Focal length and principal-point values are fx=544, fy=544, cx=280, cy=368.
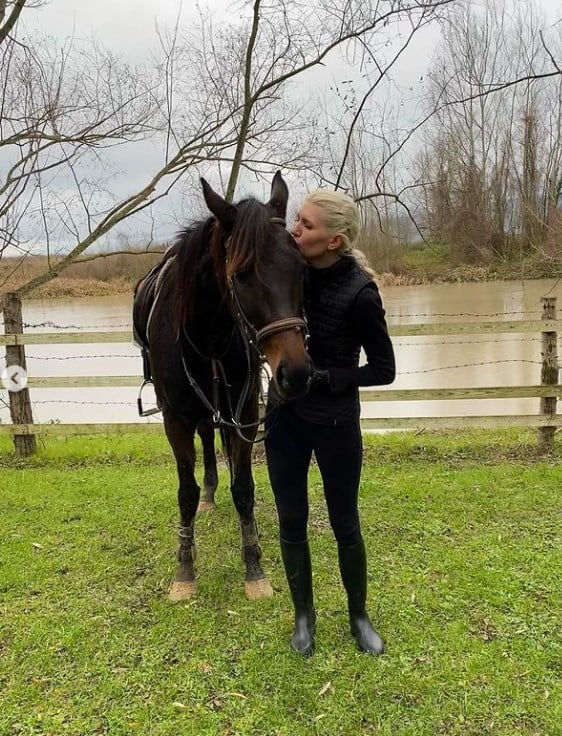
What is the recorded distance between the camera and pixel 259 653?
229 cm

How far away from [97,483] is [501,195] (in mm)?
26053

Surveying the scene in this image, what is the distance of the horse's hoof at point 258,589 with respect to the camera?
2732 millimetres

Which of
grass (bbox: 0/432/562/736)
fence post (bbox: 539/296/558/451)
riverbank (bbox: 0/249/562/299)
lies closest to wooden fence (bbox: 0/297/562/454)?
fence post (bbox: 539/296/558/451)

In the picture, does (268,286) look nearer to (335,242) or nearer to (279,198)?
(335,242)

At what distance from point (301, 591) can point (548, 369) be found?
347 cm

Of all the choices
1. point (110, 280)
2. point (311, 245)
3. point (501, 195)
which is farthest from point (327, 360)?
point (501, 195)

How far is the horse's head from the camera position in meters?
1.77

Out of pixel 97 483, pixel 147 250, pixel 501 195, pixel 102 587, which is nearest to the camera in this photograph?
pixel 102 587

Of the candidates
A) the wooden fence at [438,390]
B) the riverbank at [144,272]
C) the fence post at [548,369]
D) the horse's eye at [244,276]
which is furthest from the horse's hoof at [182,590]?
the riverbank at [144,272]

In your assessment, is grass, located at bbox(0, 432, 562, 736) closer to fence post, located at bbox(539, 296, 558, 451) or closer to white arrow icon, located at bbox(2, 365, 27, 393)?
fence post, located at bbox(539, 296, 558, 451)

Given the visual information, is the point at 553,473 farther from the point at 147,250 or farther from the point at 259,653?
the point at 147,250

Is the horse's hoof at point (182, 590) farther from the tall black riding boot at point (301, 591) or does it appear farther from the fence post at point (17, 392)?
the fence post at point (17, 392)

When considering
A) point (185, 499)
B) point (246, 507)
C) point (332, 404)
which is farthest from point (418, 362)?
point (332, 404)

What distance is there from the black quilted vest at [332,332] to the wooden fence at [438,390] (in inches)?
102
